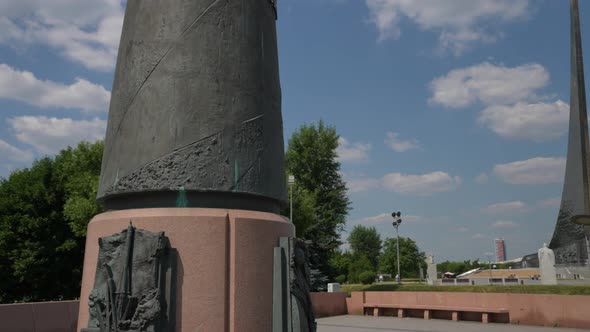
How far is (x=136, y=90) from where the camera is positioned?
5.04 metres

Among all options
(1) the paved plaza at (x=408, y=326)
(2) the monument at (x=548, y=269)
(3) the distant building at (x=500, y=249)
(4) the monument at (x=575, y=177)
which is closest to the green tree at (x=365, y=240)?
(4) the monument at (x=575, y=177)

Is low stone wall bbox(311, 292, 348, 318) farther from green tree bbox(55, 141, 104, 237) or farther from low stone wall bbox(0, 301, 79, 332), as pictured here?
green tree bbox(55, 141, 104, 237)

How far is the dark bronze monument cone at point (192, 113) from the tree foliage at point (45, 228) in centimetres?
1755

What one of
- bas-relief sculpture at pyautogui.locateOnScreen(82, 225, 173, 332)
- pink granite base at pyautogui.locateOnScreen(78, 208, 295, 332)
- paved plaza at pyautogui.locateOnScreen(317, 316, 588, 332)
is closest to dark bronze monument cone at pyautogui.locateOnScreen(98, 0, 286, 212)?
pink granite base at pyautogui.locateOnScreen(78, 208, 295, 332)

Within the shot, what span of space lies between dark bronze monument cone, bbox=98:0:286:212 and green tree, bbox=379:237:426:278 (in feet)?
196

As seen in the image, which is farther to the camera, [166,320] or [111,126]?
[111,126]

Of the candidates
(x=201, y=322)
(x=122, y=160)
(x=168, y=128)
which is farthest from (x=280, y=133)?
(x=201, y=322)

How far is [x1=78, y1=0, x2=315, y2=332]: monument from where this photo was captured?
4.31 metres

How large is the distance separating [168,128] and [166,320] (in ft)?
6.07

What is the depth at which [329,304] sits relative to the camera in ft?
60.8

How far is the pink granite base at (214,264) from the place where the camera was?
4312mm

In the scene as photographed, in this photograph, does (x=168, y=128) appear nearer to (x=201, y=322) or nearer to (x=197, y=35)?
(x=197, y=35)

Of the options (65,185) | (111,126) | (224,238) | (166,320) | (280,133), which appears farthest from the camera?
(65,185)

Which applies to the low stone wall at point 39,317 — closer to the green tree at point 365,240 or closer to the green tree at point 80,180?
the green tree at point 80,180
